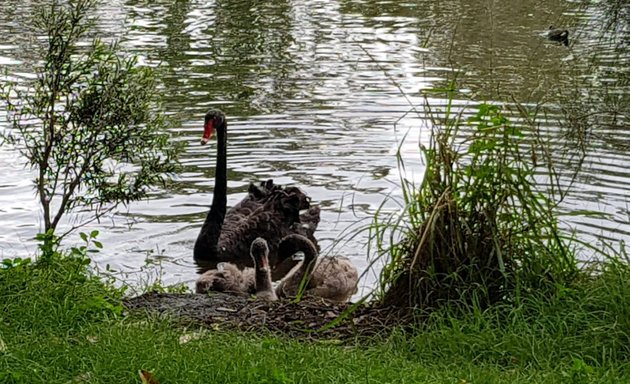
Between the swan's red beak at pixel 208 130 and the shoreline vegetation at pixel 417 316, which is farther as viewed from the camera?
the swan's red beak at pixel 208 130

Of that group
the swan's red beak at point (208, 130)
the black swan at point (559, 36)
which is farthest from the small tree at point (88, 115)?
the black swan at point (559, 36)

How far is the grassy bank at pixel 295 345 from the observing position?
14.6 feet

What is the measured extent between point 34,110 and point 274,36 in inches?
422

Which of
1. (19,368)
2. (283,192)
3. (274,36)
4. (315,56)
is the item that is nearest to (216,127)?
(283,192)

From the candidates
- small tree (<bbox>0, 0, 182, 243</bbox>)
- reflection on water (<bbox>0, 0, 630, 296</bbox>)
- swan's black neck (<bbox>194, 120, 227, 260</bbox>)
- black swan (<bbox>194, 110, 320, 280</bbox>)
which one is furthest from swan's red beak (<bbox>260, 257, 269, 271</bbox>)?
black swan (<bbox>194, 110, 320, 280</bbox>)

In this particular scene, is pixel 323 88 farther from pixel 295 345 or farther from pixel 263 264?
pixel 295 345

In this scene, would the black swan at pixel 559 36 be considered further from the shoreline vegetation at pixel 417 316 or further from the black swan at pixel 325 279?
the shoreline vegetation at pixel 417 316

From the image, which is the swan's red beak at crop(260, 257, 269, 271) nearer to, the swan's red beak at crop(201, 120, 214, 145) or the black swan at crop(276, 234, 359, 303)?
the black swan at crop(276, 234, 359, 303)

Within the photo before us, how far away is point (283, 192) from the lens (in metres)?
8.87

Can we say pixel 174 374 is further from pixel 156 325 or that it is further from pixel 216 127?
pixel 216 127

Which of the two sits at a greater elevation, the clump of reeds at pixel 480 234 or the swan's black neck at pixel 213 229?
the clump of reeds at pixel 480 234

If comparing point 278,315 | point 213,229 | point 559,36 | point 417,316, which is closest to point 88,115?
point 213,229

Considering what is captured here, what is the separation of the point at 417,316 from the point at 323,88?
7.96m

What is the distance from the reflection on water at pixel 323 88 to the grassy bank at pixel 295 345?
48.3 inches
